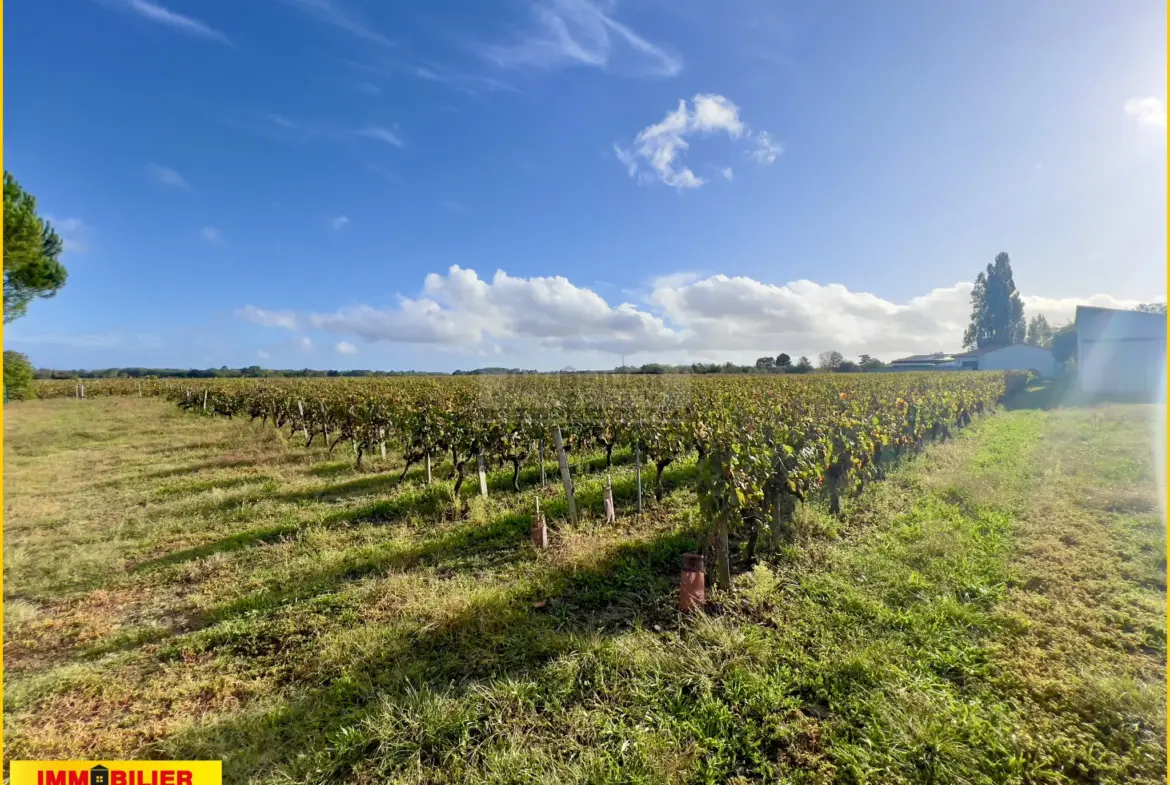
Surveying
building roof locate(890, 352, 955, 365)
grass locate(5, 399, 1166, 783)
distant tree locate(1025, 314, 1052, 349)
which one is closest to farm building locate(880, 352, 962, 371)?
building roof locate(890, 352, 955, 365)

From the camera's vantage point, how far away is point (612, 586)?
4223 mm

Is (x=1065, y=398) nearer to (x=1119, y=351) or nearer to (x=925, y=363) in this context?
(x=1119, y=351)

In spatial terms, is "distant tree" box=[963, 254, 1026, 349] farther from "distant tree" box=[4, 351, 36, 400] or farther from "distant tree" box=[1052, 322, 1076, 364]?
"distant tree" box=[4, 351, 36, 400]

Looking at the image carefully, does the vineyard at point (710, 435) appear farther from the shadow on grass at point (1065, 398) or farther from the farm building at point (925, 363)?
the farm building at point (925, 363)

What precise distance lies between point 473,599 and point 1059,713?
12.6 feet

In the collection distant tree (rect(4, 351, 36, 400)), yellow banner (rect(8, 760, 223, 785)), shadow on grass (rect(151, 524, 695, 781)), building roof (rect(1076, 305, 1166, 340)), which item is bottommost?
yellow banner (rect(8, 760, 223, 785))

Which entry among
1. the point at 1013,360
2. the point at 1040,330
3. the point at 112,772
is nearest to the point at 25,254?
the point at 112,772

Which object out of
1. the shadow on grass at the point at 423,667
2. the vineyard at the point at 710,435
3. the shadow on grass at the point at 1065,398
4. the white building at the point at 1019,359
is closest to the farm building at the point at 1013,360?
the white building at the point at 1019,359

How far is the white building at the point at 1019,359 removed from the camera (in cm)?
3491

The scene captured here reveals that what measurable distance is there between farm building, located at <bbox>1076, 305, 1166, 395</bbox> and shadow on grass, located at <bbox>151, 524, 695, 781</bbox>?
2743cm

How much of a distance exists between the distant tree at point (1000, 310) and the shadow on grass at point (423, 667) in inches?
2384

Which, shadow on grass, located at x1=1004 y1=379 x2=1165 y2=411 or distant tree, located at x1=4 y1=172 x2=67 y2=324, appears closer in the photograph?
distant tree, located at x1=4 y1=172 x2=67 y2=324

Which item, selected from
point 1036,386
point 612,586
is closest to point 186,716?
point 612,586

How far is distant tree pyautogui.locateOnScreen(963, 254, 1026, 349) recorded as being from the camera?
160 feet
